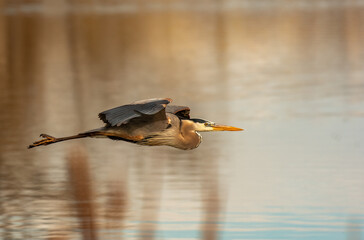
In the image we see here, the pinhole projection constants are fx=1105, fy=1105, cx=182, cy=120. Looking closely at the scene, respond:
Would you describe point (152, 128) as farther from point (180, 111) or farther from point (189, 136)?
point (180, 111)

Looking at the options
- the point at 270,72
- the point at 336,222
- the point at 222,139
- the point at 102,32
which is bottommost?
the point at 336,222

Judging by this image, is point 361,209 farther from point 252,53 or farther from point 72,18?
point 72,18

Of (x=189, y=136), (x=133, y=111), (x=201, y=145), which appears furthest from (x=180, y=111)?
(x=201, y=145)

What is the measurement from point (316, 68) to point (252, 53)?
566cm

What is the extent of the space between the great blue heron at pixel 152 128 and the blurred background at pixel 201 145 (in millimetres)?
1028

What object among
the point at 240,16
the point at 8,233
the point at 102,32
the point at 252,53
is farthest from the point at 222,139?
the point at 240,16

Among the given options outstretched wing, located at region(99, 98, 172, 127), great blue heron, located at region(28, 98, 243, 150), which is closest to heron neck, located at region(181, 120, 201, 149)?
great blue heron, located at region(28, 98, 243, 150)

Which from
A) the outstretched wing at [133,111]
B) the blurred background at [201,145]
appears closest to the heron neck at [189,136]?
the outstretched wing at [133,111]

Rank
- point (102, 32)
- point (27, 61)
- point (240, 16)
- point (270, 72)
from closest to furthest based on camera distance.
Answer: point (270, 72) → point (27, 61) → point (102, 32) → point (240, 16)

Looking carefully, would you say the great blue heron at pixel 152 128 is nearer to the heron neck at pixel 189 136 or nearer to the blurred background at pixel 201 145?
the heron neck at pixel 189 136

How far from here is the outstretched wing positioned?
890cm

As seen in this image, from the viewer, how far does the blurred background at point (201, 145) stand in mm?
13539

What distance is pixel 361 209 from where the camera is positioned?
45.3ft

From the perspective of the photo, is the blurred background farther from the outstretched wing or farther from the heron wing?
the outstretched wing
